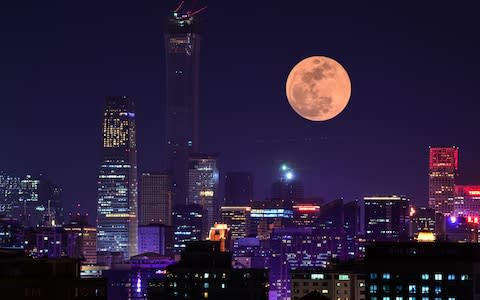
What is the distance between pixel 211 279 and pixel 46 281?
6473 centimetres

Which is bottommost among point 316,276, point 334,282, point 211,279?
point 334,282

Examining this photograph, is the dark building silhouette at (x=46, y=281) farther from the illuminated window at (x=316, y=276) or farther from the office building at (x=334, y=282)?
the illuminated window at (x=316, y=276)

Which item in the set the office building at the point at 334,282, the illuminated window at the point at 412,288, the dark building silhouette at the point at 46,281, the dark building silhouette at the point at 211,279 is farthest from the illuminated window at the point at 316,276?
the dark building silhouette at the point at 46,281

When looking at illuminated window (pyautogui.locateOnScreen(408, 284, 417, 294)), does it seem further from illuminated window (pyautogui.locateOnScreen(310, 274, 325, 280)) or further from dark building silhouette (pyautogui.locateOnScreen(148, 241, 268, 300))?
illuminated window (pyautogui.locateOnScreen(310, 274, 325, 280))

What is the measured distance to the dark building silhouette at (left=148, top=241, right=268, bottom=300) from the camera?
125 meters

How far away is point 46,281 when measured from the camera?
203ft

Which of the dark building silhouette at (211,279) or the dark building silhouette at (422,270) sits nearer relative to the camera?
the dark building silhouette at (422,270)

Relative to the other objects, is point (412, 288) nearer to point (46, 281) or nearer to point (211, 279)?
point (211, 279)

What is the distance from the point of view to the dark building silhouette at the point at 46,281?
61625 mm

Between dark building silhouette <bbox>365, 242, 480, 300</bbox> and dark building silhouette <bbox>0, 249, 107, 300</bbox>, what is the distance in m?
Answer: 38.8

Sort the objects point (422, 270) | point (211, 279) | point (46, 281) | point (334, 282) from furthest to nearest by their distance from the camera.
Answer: point (334, 282) → point (211, 279) → point (422, 270) → point (46, 281)

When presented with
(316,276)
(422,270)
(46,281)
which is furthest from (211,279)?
(46,281)

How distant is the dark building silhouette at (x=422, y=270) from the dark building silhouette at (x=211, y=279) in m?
23.9

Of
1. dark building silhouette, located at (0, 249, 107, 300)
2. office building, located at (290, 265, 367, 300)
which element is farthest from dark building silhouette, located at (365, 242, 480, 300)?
dark building silhouette, located at (0, 249, 107, 300)
